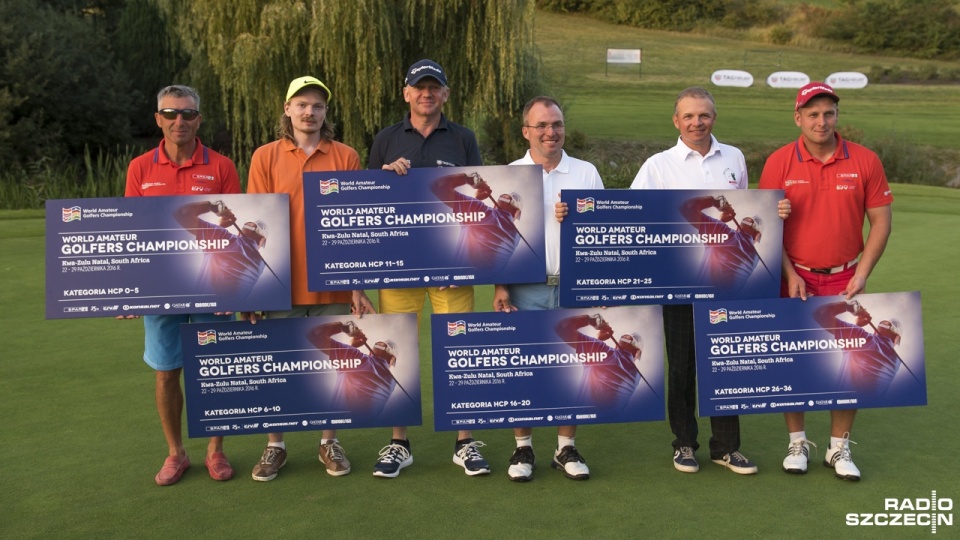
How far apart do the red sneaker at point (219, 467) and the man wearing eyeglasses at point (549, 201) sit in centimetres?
130

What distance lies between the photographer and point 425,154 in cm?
458

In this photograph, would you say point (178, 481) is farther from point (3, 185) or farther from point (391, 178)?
point (3, 185)

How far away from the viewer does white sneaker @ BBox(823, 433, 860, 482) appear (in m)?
4.46

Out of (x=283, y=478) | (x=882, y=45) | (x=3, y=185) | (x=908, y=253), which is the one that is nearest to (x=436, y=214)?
(x=283, y=478)

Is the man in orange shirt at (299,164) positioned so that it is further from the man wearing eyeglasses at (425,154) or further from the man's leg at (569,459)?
the man's leg at (569,459)

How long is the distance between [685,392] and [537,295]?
88 centimetres

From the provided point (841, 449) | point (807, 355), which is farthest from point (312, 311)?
point (841, 449)

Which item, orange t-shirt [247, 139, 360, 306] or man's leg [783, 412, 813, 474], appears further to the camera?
man's leg [783, 412, 813, 474]

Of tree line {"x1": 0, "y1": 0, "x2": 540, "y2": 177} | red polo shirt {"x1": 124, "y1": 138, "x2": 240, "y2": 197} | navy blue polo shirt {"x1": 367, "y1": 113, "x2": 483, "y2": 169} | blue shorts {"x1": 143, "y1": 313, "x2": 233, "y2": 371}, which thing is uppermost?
tree line {"x1": 0, "y1": 0, "x2": 540, "y2": 177}

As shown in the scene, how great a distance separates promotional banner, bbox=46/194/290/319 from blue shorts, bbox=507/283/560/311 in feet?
3.66

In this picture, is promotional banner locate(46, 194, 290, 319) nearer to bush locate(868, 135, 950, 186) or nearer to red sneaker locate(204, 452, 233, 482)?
red sneaker locate(204, 452, 233, 482)

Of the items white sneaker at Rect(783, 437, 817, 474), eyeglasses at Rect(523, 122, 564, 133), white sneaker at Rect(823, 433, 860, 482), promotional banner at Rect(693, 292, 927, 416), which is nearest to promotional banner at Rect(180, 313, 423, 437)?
eyeglasses at Rect(523, 122, 564, 133)

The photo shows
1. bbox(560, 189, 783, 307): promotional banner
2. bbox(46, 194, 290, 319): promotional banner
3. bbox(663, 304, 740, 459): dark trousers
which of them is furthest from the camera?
bbox(663, 304, 740, 459): dark trousers

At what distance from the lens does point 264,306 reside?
14.1 feet
